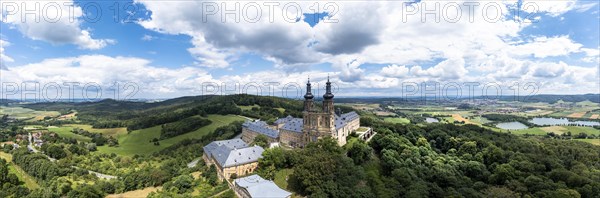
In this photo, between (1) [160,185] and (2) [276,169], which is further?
(1) [160,185]

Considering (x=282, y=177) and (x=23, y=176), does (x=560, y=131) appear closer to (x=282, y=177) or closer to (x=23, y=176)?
(x=282, y=177)

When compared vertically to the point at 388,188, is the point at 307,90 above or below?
above

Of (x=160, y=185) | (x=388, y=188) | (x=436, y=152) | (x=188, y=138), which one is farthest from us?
(x=188, y=138)

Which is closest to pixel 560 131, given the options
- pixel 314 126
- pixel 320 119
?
pixel 320 119

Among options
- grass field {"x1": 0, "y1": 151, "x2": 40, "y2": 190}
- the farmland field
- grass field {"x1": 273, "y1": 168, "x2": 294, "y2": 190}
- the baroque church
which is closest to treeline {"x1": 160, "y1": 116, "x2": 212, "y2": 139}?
grass field {"x1": 0, "y1": 151, "x2": 40, "y2": 190}

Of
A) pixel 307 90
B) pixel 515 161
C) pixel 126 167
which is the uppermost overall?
pixel 307 90

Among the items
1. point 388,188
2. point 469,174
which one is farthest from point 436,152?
point 388,188

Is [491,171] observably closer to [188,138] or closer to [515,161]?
[515,161]
